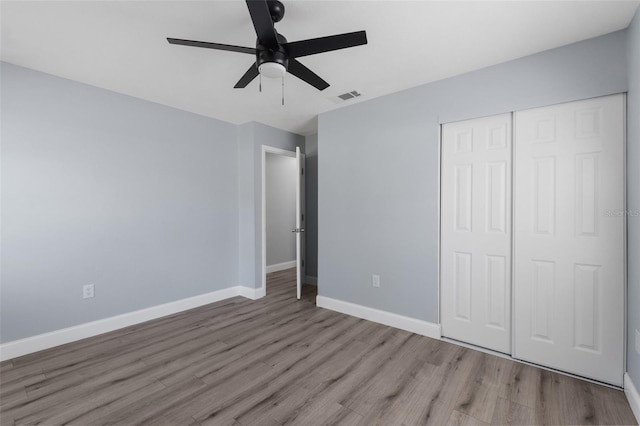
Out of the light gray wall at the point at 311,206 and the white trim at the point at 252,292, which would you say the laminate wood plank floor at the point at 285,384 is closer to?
the white trim at the point at 252,292

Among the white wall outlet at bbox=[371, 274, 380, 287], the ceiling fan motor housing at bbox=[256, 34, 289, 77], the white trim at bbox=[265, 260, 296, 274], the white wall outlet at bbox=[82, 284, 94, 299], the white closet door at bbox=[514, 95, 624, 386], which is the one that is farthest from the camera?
the white trim at bbox=[265, 260, 296, 274]

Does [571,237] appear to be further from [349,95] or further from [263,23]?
[263,23]

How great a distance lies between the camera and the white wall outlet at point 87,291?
2835 mm

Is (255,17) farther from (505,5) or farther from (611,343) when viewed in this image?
(611,343)

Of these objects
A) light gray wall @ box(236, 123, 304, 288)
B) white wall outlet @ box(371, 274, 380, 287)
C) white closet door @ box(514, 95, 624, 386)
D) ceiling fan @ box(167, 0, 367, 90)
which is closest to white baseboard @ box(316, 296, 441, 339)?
white wall outlet @ box(371, 274, 380, 287)

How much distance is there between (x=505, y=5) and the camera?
175 centimetres

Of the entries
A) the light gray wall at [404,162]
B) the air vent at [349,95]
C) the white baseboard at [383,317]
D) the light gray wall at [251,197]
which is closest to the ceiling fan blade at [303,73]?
the air vent at [349,95]

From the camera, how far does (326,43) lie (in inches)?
62.7

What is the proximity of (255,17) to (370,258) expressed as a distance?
2.54m

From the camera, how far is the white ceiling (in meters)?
1.77

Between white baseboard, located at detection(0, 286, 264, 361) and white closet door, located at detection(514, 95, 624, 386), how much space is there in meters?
3.20

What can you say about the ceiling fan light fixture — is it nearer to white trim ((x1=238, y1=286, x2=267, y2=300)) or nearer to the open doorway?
white trim ((x1=238, y1=286, x2=267, y2=300))

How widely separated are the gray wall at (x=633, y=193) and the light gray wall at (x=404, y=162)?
17 centimetres

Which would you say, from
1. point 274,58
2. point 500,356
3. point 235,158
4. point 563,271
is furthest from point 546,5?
point 235,158
